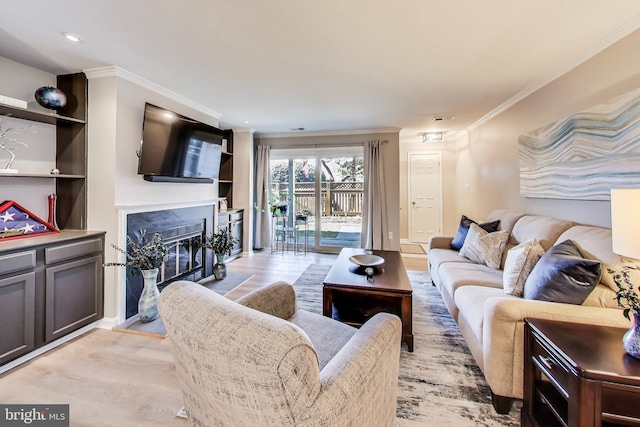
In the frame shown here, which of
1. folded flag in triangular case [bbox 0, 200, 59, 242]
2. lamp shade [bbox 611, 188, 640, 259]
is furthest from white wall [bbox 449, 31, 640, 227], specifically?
folded flag in triangular case [bbox 0, 200, 59, 242]

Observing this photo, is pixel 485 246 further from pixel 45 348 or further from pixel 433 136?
pixel 45 348

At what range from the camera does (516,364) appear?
1522mm

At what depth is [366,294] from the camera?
218cm

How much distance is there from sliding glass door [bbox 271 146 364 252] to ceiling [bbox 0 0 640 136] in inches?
84.4

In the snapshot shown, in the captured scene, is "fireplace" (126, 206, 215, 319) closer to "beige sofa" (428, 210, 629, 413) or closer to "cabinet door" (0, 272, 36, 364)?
"cabinet door" (0, 272, 36, 364)

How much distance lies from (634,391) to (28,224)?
153 inches

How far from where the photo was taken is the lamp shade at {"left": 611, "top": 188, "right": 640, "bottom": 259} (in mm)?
1244

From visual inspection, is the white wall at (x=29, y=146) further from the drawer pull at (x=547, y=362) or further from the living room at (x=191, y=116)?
the drawer pull at (x=547, y=362)

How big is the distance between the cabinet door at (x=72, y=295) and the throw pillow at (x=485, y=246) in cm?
371

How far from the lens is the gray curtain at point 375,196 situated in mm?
5074

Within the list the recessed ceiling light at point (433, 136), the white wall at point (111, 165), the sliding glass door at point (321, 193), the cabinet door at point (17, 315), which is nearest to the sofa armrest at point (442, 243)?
the sliding glass door at point (321, 193)

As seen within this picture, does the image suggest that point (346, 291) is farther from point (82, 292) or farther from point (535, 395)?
point (82, 292)

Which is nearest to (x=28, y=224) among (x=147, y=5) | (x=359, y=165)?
(x=147, y=5)

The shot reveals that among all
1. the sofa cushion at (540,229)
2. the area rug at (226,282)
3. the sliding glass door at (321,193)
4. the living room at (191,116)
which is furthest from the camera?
the sliding glass door at (321,193)
